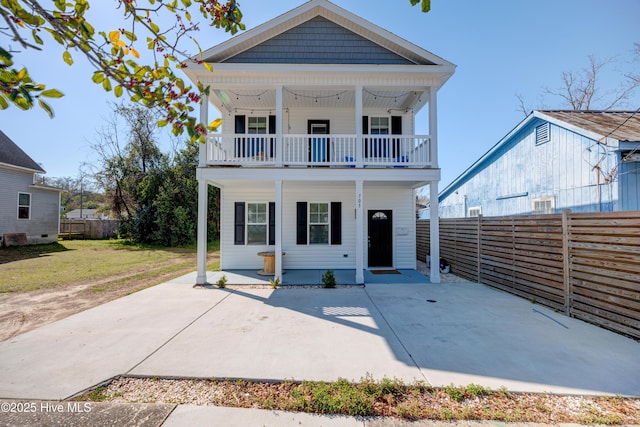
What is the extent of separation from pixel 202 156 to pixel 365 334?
6750 millimetres

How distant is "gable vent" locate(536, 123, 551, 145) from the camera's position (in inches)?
406

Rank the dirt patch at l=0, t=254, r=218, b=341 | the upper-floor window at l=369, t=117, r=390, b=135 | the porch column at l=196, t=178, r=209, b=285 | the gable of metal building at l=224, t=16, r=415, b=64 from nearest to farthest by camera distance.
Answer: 1. the dirt patch at l=0, t=254, r=218, b=341
2. the porch column at l=196, t=178, r=209, b=285
3. the gable of metal building at l=224, t=16, r=415, b=64
4. the upper-floor window at l=369, t=117, r=390, b=135

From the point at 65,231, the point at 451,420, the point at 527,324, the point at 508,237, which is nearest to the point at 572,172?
the point at 508,237

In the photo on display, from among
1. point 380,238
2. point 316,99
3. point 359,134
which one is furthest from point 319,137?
point 380,238

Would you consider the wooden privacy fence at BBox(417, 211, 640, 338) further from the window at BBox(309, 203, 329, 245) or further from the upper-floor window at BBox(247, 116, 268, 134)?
the upper-floor window at BBox(247, 116, 268, 134)

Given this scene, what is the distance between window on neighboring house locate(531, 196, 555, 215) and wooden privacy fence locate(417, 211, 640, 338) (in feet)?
13.6

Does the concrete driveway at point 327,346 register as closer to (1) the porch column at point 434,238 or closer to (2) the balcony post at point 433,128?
(1) the porch column at point 434,238

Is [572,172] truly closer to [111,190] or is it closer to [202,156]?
[202,156]

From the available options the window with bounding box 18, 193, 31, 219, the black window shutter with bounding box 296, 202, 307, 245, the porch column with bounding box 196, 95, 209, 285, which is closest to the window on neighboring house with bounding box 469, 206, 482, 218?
the black window shutter with bounding box 296, 202, 307, 245

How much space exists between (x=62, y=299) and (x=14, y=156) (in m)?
17.1


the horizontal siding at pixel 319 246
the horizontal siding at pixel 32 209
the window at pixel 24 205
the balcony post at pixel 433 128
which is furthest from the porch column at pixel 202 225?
the window at pixel 24 205

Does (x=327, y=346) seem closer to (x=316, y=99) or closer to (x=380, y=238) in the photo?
(x=380, y=238)

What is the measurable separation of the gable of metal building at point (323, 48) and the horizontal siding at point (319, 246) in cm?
420

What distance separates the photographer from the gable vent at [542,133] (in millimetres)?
10320
